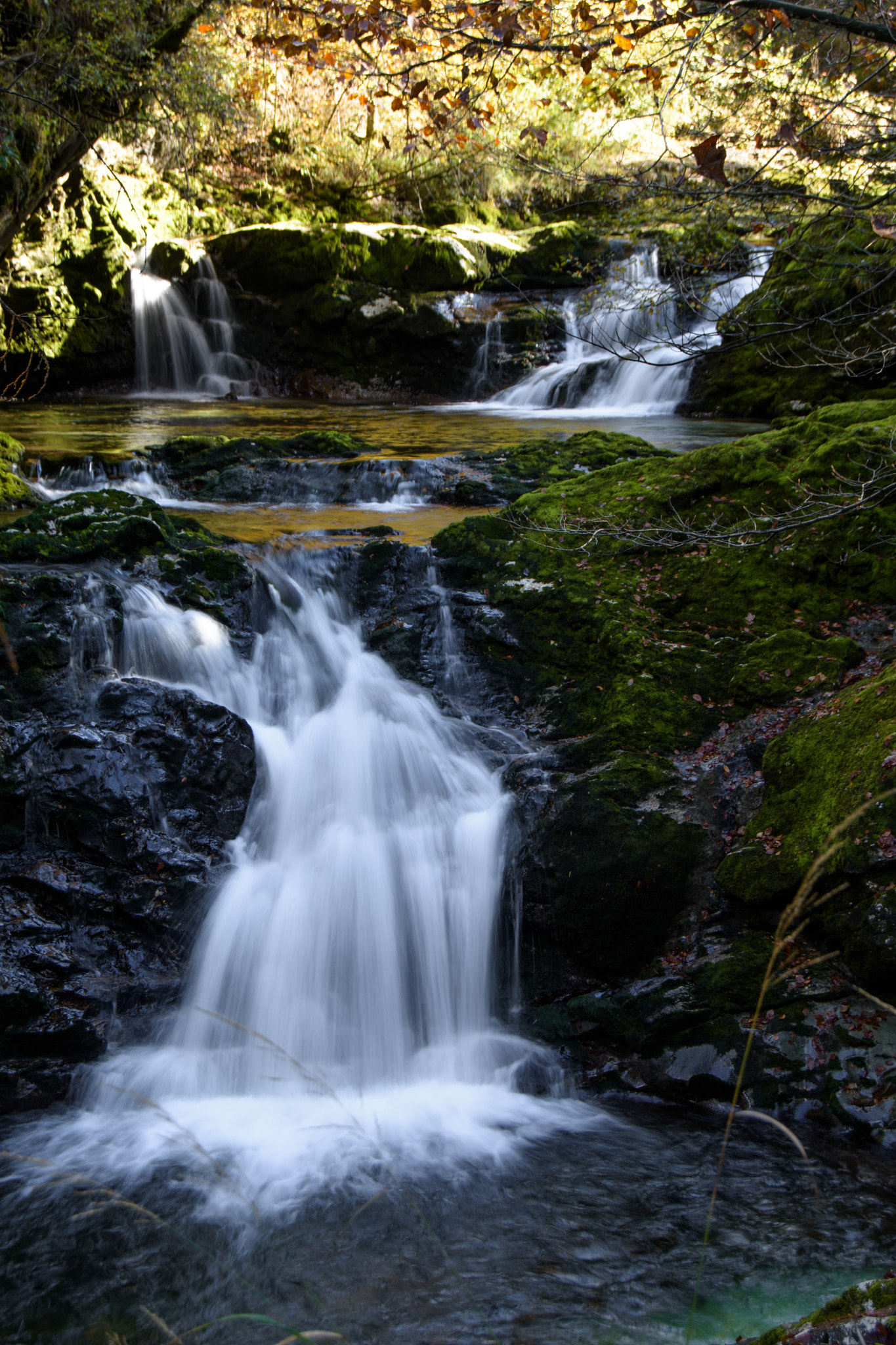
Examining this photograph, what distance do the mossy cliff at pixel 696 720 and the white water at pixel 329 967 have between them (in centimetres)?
41

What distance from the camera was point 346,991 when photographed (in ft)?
13.5

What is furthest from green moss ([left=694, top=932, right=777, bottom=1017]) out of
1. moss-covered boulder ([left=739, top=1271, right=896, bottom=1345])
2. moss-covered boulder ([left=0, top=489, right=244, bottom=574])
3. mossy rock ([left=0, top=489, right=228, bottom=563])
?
mossy rock ([left=0, top=489, right=228, bottom=563])

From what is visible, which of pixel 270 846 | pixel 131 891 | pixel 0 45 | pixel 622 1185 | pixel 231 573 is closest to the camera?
pixel 622 1185

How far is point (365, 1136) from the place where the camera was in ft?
9.18

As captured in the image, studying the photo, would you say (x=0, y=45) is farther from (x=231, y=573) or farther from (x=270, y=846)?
(x=270, y=846)

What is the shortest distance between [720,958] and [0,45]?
12.6m

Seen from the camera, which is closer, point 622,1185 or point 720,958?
point 622,1185

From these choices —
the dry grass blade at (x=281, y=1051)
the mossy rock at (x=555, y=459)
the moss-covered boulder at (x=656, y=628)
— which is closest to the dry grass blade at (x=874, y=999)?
the moss-covered boulder at (x=656, y=628)

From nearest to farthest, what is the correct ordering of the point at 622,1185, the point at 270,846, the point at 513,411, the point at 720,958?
the point at 622,1185, the point at 720,958, the point at 270,846, the point at 513,411

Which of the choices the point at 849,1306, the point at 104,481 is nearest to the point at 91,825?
the point at 849,1306

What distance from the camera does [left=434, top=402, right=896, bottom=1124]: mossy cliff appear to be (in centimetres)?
360

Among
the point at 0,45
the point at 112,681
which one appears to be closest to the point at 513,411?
the point at 0,45

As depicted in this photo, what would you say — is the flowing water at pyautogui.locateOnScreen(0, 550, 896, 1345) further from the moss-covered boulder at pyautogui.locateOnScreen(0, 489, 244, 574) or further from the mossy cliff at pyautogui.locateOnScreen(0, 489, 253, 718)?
the moss-covered boulder at pyautogui.locateOnScreen(0, 489, 244, 574)

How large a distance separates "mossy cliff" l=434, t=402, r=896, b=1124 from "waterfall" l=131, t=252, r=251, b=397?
12358 millimetres
